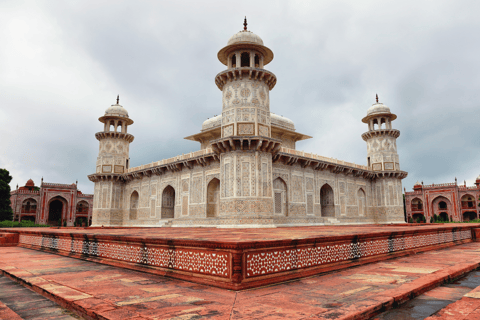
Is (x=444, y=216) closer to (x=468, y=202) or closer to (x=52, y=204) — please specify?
(x=468, y=202)

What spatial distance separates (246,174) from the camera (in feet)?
48.1

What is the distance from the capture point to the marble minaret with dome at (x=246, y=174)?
14781mm

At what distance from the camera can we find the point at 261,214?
14219mm

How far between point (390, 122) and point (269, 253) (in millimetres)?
24508

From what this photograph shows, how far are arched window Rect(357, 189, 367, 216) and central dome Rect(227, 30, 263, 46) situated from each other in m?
13.4

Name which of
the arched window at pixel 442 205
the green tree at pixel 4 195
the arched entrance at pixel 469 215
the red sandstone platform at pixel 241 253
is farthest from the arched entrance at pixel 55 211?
the arched entrance at pixel 469 215

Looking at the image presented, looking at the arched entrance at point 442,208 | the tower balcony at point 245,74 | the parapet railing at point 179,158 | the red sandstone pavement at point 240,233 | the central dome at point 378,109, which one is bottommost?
the red sandstone pavement at point 240,233

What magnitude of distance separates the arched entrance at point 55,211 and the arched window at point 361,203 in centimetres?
3351

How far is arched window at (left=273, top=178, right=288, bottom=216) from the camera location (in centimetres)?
1782

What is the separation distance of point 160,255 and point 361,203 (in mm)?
21689

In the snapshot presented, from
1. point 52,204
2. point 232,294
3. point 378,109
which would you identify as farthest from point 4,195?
point 232,294

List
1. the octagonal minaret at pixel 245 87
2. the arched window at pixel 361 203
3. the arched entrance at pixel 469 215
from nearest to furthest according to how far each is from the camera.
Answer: the octagonal minaret at pixel 245 87 < the arched window at pixel 361 203 < the arched entrance at pixel 469 215

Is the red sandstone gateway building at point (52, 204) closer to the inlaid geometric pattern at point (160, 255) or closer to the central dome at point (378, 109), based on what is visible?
the central dome at point (378, 109)

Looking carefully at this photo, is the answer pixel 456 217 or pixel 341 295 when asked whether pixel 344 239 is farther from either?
pixel 456 217
